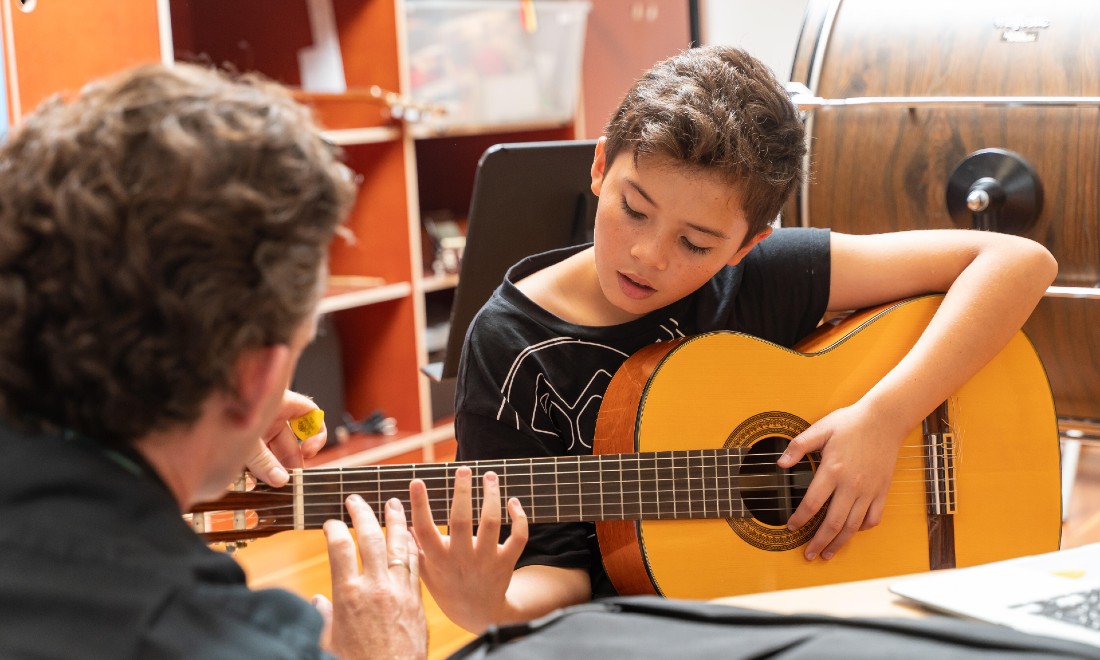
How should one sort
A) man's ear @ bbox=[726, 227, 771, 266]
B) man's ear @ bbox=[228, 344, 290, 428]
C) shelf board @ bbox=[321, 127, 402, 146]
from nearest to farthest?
man's ear @ bbox=[228, 344, 290, 428] < man's ear @ bbox=[726, 227, 771, 266] < shelf board @ bbox=[321, 127, 402, 146]

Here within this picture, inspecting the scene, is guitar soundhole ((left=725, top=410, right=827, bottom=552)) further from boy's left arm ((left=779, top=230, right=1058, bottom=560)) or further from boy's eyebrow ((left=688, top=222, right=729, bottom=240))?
boy's eyebrow ((left=688, top=222, right=729, bottom=240))

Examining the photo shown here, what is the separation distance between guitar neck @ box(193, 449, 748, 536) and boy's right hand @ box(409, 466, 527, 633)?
5 cm

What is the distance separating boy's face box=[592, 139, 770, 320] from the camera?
1.26 meters

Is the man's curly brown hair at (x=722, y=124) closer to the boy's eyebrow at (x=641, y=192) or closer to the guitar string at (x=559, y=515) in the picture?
the boy's eyebrow at (x=641, y=192)

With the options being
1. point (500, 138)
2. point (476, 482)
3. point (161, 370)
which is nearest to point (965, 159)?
point (476, 482)

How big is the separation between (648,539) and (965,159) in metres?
1.03

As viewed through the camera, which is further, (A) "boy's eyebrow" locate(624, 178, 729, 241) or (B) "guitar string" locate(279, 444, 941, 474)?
(A) "boy's eyebrow" locate(624, 178, 729, 241)

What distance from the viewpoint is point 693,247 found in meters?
1.28

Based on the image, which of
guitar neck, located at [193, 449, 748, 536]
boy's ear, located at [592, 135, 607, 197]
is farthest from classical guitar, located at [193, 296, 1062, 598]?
boy's ear, located at [592, 135, 607, 197]

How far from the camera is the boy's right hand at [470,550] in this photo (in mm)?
1104

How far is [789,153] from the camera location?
1332 millimetres

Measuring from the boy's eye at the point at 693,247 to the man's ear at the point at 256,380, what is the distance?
669 mm

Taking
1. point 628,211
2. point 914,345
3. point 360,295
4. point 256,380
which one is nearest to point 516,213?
point 628,211

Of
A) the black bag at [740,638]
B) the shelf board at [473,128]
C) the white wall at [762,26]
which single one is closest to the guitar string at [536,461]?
the black bag at [740,638]
